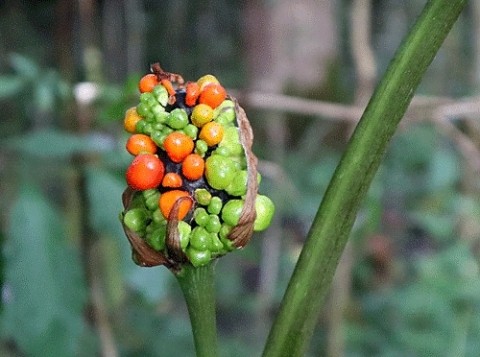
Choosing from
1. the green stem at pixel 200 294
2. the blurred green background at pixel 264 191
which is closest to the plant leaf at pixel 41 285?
the blurred green background at pixel 264 191

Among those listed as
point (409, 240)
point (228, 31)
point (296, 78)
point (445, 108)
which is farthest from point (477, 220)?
point (228, 31)

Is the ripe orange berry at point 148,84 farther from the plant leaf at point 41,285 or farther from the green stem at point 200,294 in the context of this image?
the plant leaf at point 41,285

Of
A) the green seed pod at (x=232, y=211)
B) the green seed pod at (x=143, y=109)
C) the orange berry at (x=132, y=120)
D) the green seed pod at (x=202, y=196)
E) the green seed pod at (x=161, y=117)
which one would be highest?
the green seed pod at (x=143, y=109)

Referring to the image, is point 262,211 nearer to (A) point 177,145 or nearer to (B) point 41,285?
(A) point 177,145

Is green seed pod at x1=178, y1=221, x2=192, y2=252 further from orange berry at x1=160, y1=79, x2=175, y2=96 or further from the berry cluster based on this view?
orange berry at x1=160, y1=79, x2=175, y2=96

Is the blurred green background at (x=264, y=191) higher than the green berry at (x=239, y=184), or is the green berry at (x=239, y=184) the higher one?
the green berry at (x=239, y=184)

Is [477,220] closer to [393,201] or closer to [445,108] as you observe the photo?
[445,108]
